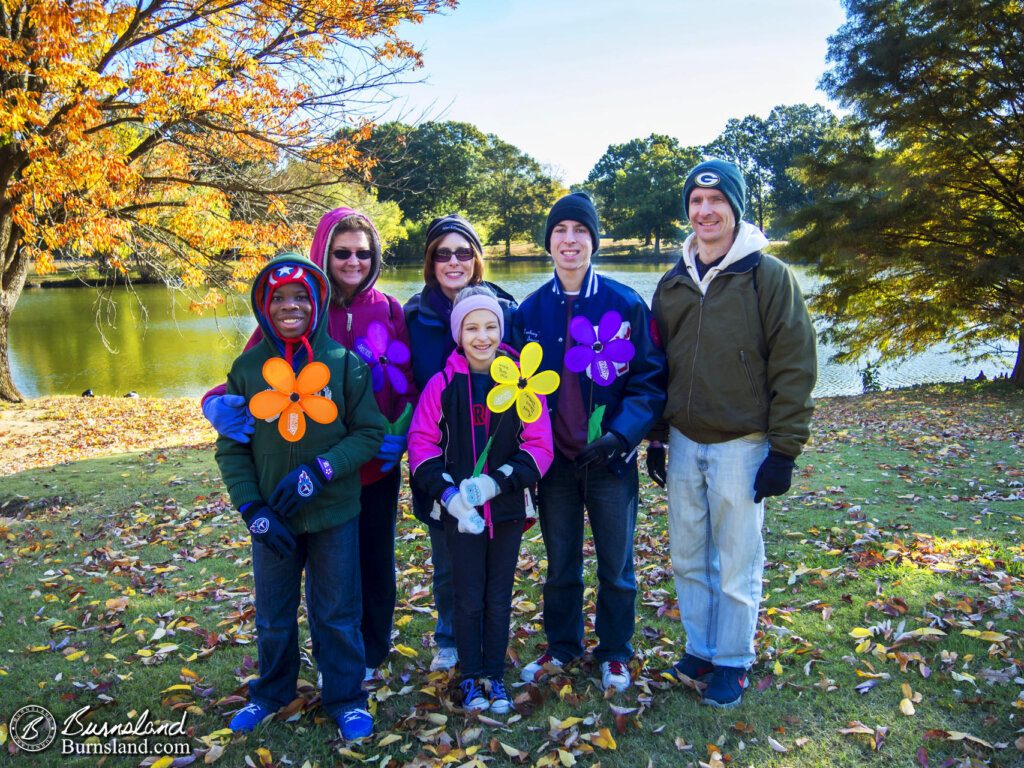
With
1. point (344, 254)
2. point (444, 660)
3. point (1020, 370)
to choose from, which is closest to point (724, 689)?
point (444, 660)

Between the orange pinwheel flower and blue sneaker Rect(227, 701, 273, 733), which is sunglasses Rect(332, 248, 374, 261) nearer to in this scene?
the orange pinwheel flower

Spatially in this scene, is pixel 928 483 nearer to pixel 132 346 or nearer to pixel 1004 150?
pixel 1004 150

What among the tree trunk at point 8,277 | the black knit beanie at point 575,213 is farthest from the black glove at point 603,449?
the tree trunk at point 8,277

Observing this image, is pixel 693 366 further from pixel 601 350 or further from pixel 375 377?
pixel 375 377

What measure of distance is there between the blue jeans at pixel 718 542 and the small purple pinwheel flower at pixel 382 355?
135 cm

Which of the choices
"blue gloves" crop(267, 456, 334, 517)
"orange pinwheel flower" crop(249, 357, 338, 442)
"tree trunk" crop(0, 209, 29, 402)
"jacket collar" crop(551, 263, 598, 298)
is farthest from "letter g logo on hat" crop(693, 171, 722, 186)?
"tree trunk" crop(0, 209, 29, 402)

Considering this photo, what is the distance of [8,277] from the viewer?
36.0 feet

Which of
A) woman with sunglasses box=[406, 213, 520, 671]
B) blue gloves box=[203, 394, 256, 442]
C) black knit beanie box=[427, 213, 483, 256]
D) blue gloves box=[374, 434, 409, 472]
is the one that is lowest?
blue gloves box=[374, 434, 409, 472]

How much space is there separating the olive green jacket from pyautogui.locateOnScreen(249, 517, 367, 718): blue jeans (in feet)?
5.44

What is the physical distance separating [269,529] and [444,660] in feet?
4.24

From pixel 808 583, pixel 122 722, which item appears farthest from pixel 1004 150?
pixel 122 722

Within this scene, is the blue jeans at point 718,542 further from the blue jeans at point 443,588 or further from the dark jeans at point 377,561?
the dark jeans at point 377,561

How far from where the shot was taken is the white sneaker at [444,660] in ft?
11.0

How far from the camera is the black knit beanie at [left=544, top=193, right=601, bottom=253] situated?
302cm
